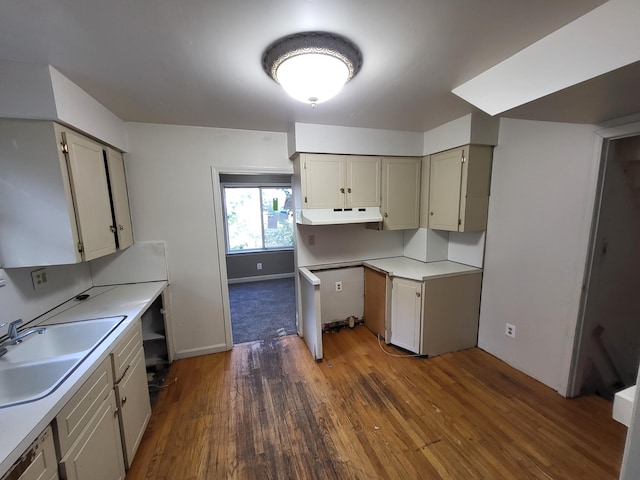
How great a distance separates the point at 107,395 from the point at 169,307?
1303 millimetres

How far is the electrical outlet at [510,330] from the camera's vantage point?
2.32m

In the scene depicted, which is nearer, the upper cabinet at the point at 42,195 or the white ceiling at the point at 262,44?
the white ceiling at the point at 262,44

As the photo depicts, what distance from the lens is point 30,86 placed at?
1321mm

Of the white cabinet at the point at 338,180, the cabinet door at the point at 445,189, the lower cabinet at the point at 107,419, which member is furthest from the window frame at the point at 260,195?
the lower cabinet at the point at 107,419

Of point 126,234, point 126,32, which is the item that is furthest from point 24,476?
point 126,234

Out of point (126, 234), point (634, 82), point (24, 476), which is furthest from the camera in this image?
point (126, 234)

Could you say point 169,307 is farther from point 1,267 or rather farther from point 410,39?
point 410,39

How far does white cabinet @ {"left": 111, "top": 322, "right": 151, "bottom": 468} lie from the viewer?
1414 millimetres

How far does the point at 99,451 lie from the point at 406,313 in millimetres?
2379

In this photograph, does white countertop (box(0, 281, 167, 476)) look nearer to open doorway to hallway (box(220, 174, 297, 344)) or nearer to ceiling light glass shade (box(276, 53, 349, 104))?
ceiling light glass shade (box(276, 53, 349, 104))

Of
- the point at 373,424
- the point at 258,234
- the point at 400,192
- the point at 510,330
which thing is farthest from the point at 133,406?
the point at 258,234

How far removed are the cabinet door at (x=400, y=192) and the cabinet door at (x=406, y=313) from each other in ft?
2.29

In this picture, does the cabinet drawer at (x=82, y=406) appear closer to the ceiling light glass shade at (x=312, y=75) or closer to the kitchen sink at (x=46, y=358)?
the kitchen sink at (x=46, y=358)

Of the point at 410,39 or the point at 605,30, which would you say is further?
the point at 410,39
